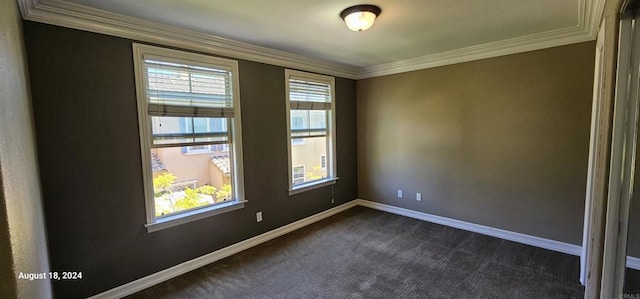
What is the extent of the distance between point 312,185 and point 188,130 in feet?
6.50

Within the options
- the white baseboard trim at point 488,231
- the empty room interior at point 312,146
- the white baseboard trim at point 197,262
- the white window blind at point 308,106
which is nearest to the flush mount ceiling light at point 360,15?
the empty room interior at point 312,146

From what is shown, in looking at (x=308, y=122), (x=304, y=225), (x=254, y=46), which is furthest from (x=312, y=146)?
(x=254, y=46)

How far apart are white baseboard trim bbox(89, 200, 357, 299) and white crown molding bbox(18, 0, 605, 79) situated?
2209 millimetres

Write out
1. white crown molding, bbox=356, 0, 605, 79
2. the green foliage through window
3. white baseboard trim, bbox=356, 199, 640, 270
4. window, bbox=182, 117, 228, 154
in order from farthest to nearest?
1. white baseboard trim, bbox=356, 199, 640, 270
2. window, bbox=182, 117, 228, 154
3. the green foliage through window
4. white crown molding, bbox=356, 0, 605, 79

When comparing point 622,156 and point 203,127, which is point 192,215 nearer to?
point 203,127

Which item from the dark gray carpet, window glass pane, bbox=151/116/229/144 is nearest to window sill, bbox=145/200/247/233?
the dark gray carpet

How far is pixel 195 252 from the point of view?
296cm

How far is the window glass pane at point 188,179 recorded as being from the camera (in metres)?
2.78

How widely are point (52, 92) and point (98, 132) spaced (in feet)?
1.33

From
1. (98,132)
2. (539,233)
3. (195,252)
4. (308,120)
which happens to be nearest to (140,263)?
(195,252)

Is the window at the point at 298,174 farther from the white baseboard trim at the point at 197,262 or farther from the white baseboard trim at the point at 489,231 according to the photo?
the white baseboard trim at the point at 489,231

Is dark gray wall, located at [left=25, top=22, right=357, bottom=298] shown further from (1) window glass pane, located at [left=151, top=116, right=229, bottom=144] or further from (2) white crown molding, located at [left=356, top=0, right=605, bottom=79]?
(2) white crown molding, located at [left=356, top=0, right=605, bottom=79]

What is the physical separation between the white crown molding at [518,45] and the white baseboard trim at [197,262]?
2.66 meters

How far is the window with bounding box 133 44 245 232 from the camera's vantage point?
8.61 feet
